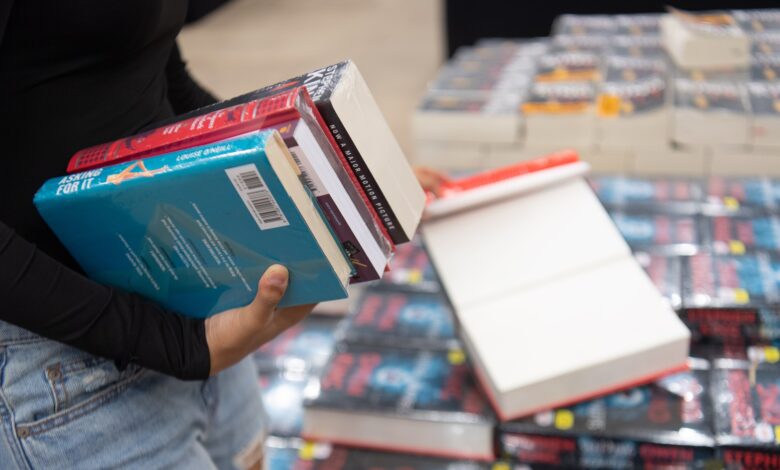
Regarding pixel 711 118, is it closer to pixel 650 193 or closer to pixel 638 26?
pixel 650 193

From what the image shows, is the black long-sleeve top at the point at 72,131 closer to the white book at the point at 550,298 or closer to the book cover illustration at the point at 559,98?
the white book at the point at 550,298

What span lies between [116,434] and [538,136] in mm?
1615

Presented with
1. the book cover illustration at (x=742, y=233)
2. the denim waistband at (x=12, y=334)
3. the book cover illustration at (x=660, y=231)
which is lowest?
the book cover illustration at (x=742, y=233)

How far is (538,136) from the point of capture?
88.4 inches

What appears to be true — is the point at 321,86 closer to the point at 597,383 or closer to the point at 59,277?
the point at 59,277

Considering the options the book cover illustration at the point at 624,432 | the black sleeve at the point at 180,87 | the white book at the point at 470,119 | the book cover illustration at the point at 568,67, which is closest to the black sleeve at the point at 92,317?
the black sleeve at the point at 180,87

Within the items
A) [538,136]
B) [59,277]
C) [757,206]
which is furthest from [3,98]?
[538,136]

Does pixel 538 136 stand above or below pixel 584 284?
below

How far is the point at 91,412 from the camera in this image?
33.1 inches

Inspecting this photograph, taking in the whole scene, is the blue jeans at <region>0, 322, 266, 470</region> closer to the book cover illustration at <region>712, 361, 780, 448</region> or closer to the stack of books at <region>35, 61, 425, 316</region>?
the stack of books at <region>35, 61, 425, 316</region>

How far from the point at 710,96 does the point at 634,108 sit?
20cm

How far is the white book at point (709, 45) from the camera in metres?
2.31

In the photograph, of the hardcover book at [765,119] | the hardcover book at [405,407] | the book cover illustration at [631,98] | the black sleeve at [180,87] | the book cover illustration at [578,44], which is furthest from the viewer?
A: the book cover illustration at [578,44]

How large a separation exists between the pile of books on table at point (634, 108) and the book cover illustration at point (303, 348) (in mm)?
788
